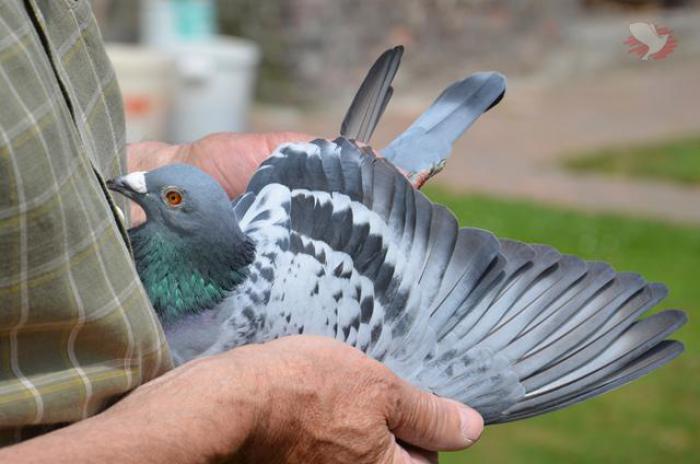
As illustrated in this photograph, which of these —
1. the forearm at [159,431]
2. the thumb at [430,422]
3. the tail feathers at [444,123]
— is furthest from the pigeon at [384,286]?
the forearm at [159,431]

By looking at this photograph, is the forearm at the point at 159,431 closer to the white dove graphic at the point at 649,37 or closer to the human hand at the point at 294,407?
the human hand at the point at 294,407

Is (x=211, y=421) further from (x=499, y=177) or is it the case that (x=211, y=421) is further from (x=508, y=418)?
(x=499, y=177)

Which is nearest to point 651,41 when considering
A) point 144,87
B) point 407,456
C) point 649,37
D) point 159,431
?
point 649,37

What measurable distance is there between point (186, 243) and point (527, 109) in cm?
779

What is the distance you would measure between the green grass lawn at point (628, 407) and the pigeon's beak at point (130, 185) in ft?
8.62

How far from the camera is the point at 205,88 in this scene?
8031 millimetres

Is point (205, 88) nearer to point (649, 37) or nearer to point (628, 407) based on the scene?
point (628, 407)

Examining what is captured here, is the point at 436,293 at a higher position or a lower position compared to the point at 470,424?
higher

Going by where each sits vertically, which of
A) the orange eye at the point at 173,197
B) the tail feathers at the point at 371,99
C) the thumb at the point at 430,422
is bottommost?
the thumb at the point at 430,422

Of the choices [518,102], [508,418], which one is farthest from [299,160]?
[518,102]

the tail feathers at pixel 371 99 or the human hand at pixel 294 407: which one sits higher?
the tail feathers at pixel 371 99

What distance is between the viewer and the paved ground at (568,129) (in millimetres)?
7613

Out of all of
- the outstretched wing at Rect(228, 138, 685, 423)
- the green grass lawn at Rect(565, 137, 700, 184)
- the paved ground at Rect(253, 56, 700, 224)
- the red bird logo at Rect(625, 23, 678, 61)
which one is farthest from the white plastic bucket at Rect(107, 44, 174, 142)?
the red bird logo at Rect(625, 23, 678, 61)

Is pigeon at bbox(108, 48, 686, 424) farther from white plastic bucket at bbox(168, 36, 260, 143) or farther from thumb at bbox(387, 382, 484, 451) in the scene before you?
white plastic bucket at bbox(168, 36, 260, 143)
